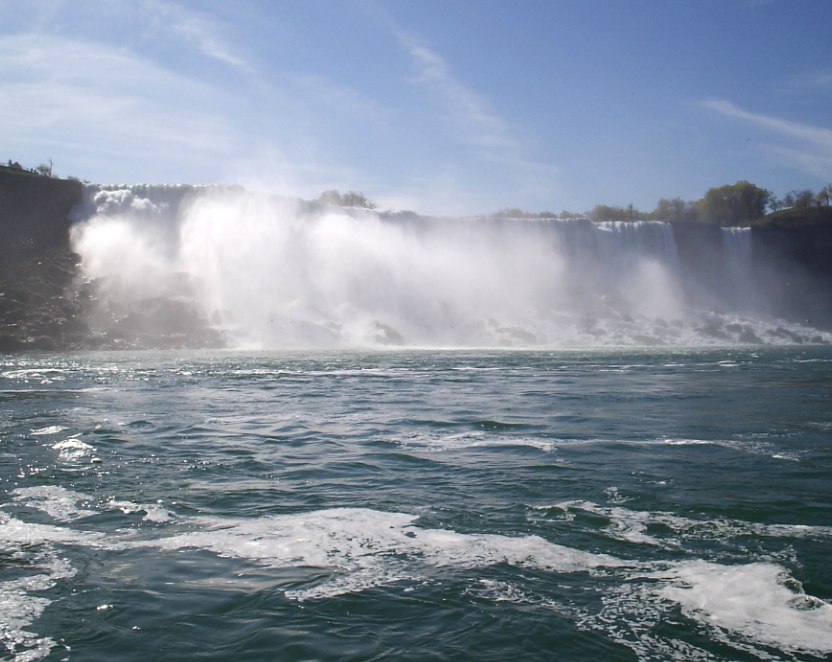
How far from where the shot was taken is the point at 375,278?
50750 mm

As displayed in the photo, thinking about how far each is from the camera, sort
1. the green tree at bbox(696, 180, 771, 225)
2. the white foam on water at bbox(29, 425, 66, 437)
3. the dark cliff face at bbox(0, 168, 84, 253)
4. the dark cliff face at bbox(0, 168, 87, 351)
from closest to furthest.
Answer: the white foam on water at bbox(29, 425, 66, 437) → the dark cliff face at bbox(0, 168, 87, 351) → the dark cliff face at bbox(0, 168, 84, 253) → the green tree at bbox(696, 180, 771, 225)

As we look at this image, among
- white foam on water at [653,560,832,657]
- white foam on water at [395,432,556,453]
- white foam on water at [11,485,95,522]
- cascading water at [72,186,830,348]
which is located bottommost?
white foam on water at [395,432,556,453]

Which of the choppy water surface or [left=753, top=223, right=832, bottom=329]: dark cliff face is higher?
[left=753, top=223, right=832, bottom=329]: dark cliff face

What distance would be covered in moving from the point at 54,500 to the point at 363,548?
138 inches

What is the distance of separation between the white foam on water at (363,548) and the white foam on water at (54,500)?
123 cm

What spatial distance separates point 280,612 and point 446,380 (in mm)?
16258

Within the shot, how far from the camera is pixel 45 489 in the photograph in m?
7.38

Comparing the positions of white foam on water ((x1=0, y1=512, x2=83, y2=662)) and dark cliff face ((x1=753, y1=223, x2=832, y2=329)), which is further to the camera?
dark cliff face ((x1=753, y1=223, x2=832, y2=329))

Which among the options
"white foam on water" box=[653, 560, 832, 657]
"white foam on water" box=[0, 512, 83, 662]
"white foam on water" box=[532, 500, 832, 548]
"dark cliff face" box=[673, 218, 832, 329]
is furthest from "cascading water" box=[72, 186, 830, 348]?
"white foam on water" box=[653, 560, 832, 657]

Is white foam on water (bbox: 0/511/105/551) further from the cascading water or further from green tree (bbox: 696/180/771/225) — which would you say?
green tree (bbox: 696/180/771/225)

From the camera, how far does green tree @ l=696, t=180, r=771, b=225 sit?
93562 mm

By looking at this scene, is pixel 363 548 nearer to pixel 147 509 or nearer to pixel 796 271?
pixel 147 509

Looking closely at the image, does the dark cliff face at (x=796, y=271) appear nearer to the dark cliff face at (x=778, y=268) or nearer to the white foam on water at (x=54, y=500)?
the dark cliff face at (x=778, y=268)

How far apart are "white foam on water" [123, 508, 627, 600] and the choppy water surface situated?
0.08 feet
